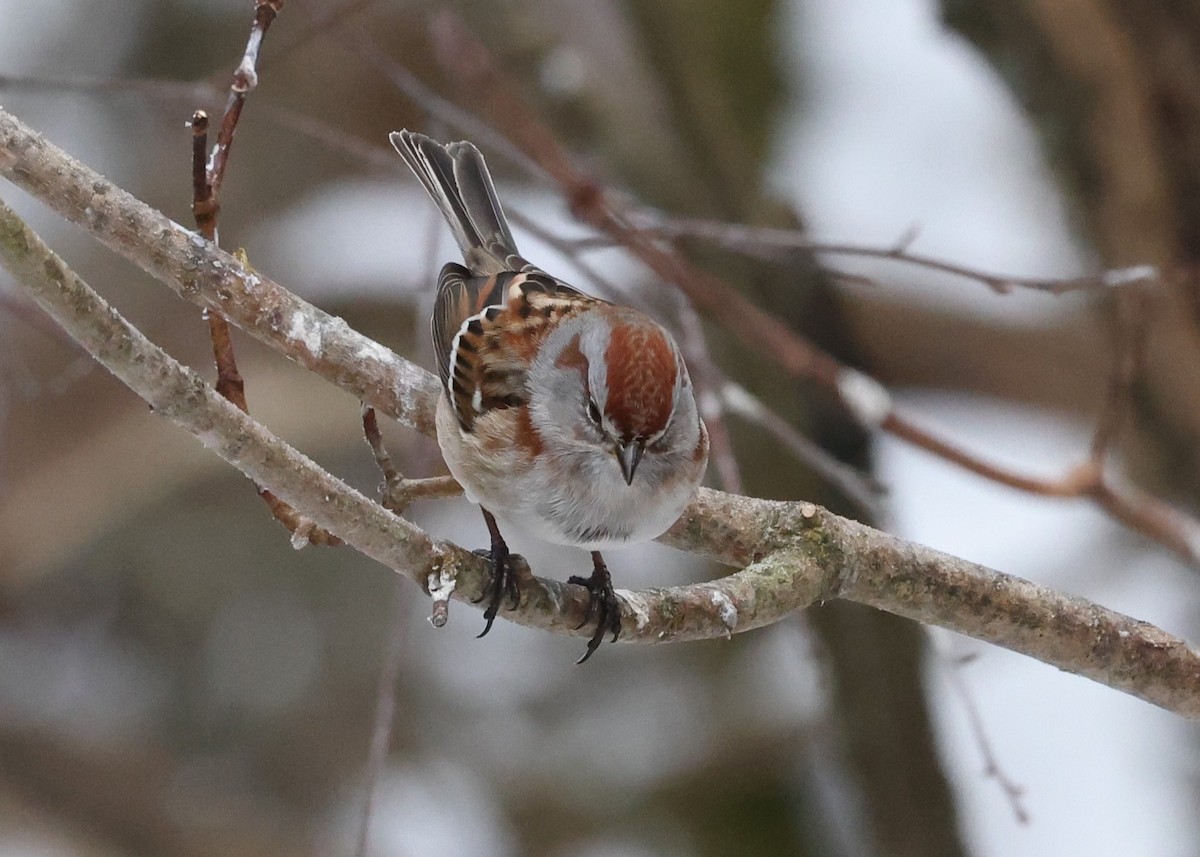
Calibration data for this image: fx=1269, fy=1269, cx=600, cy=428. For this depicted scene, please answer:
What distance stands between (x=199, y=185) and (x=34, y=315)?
1532 millimetres

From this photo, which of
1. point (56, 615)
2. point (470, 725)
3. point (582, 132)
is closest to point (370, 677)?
point (470, 725)

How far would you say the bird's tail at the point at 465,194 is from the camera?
3.17 m

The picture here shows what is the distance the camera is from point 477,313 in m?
2.88

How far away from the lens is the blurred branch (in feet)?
5.80

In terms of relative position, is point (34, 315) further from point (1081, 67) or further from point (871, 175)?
point (871, 175)

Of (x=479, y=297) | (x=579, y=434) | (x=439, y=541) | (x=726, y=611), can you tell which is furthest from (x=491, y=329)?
(x=726, y=611)

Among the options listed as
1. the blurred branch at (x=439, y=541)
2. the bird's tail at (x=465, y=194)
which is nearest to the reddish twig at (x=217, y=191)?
the blurred branch at (x=439, y=541)

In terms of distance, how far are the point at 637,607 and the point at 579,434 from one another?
1.25 ft

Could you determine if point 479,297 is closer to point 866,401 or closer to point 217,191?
point 217,191

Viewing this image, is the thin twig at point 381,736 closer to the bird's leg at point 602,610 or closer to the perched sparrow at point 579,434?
the perched sparrow at point 579,434

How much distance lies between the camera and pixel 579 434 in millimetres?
2400

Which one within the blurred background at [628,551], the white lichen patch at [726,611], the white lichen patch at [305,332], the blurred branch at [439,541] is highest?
the blurred background at [628,551]

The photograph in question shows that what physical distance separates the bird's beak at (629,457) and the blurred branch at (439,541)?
21 cm

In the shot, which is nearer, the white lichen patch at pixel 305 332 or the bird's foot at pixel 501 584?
the bird's foot at pixel 501 584
